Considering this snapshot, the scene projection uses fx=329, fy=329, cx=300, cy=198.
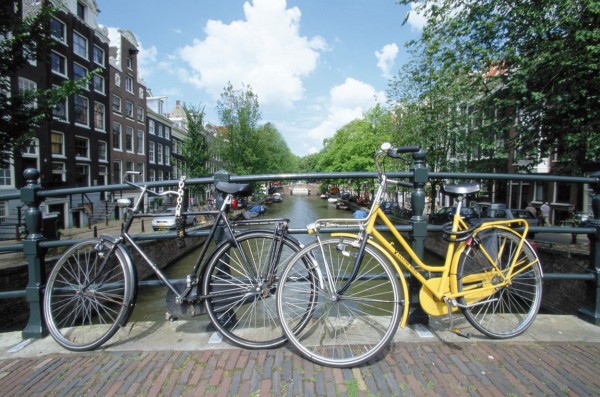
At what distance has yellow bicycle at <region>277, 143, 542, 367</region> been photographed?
202 cm

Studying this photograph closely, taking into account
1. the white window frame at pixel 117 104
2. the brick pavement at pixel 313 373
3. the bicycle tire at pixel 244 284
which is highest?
the white window frame at pixel 117 104

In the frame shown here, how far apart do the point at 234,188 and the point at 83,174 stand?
24.8m

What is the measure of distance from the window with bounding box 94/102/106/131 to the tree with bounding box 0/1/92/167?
19760 millimetres

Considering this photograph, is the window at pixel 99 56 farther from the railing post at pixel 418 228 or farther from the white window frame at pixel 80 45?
the railing post at pixel 418 228

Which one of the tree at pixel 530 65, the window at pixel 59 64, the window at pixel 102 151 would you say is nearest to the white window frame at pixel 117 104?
the window at pixel 102 151

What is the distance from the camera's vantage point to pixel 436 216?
631 inches

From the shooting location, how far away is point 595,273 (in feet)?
8.37

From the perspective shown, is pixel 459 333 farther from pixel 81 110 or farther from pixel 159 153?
pixel 159 153

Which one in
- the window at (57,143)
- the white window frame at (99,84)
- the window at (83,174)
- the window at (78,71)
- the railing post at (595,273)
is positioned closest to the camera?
the railing post at (595,273)

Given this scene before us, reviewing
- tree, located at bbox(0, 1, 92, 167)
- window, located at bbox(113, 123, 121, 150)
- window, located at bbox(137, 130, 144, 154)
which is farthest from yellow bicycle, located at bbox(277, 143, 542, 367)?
window, located at bbox(137, 130, 144, 154)

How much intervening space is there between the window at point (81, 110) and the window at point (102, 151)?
6.79ft

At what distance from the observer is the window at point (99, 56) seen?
76.4ft

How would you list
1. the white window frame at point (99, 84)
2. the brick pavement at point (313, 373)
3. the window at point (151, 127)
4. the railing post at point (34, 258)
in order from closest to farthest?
the brick pavement at point (313, 373), the railing post at point (34, 258), the white window frame at point (99, 84), the window at point (151, 127)

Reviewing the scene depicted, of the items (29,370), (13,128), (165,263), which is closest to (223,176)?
(29,370)
